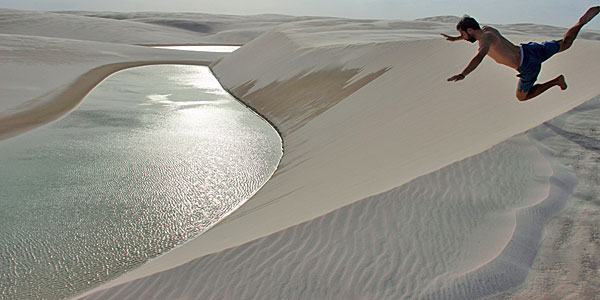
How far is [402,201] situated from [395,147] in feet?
5.43

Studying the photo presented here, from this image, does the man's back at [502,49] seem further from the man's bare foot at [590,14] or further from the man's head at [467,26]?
the man's bare foot at [590,14]

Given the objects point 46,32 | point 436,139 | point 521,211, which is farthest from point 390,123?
point 46,32

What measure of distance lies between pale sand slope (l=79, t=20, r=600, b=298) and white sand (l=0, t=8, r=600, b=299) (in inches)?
0.5

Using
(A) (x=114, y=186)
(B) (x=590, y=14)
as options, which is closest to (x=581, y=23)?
(B) (x=590, y=14)

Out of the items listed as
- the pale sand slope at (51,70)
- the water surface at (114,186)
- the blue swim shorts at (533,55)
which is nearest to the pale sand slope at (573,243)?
the blue swim shorts at (533,55)

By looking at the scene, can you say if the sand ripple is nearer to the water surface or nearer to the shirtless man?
the shirtless man

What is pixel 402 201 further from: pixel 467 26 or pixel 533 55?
pixel 533 55

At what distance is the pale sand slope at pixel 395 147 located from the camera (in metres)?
2.10

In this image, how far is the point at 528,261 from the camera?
6.40ft

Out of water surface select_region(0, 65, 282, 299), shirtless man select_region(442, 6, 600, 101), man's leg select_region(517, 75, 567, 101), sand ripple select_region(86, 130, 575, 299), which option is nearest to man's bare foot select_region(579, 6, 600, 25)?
shirtless man select_region(442, 6, 600, 101)

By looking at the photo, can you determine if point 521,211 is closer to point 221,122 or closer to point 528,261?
point 528,261

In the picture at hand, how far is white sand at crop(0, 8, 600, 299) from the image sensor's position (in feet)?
6.75

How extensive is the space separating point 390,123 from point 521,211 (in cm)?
292

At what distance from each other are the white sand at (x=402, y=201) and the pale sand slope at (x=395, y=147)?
13mm
